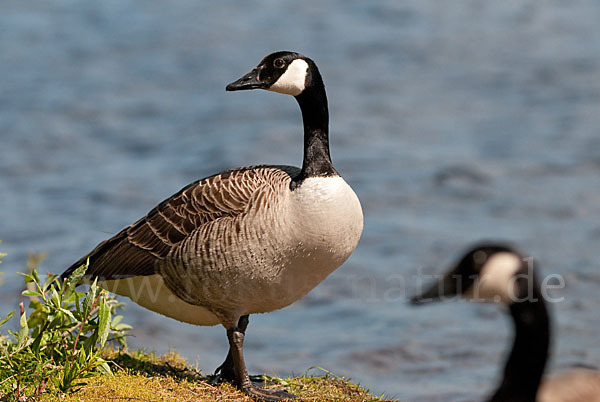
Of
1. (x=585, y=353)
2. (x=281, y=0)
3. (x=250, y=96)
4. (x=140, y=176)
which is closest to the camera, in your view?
(x=585, y=353)

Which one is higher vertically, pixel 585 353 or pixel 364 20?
pixel 364 20

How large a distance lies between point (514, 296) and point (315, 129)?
2273 millimetres

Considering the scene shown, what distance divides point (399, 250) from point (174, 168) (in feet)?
14.3

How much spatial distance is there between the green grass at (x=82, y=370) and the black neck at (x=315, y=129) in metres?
1.61

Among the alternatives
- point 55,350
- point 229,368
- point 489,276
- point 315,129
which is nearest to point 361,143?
point 315,129

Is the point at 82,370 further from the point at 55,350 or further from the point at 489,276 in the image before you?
the point at 489,276

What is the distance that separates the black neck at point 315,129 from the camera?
244 inches

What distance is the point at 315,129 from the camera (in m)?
6.38

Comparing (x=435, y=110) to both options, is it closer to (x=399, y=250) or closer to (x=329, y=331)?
(x=399, y=250)

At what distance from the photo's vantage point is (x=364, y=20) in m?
21.2

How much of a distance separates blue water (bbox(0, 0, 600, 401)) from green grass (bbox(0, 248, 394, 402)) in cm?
210

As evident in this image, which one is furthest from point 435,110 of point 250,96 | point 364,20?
point 364,20

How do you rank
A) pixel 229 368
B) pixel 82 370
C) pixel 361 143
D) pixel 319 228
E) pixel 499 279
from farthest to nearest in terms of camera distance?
pixel 361 143 → pixel 229 368 → pixel 319 228 → pixel 82 370 → pixel 499 279

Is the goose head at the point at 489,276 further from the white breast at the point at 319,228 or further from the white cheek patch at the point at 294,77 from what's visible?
the white cheek patch at the point at 294,77
